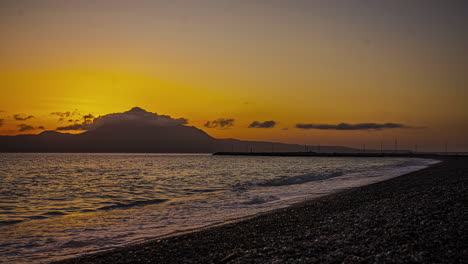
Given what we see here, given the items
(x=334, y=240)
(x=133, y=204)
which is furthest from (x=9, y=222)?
(x=334, y=240)

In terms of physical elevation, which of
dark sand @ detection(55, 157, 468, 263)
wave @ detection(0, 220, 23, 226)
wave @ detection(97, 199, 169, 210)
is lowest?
wave @ detection(97, 199, 169, 210)

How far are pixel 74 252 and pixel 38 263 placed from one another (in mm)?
1353

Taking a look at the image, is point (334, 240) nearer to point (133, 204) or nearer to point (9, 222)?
point (9, 222)

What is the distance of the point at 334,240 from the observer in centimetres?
1000

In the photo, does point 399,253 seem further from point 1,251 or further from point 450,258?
point 1,251

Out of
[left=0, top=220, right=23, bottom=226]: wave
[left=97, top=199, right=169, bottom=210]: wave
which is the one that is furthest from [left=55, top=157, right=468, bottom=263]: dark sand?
[left=97, top=199, right=169, bottom=210]: wave

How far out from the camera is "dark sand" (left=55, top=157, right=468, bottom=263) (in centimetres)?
828

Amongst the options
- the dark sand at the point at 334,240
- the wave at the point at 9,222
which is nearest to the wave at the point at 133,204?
the wave at the point at 9,222

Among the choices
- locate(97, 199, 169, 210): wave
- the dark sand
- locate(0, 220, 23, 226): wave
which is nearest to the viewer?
the dark sand

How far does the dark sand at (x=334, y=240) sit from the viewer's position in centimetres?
828

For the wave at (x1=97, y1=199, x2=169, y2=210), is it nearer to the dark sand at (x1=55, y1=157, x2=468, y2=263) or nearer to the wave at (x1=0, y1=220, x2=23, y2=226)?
the wave at (x1=0, y1=220, x2=23, y2=226)

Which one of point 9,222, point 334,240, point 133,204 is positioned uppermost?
point 334,240

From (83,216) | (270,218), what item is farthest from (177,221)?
(83,216)

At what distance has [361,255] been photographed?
8.34 metres
